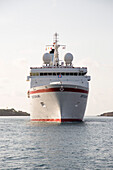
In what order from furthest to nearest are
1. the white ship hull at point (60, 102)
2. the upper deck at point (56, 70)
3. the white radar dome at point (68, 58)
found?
the white radar dome at point (68, 58), the upper deck at point (56, 70), the white ship hull at point (60, 102)

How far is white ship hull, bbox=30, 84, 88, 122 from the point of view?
158 ft

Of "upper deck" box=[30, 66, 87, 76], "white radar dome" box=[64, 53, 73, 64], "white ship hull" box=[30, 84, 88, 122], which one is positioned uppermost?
"white radar dome" box=[64, 53, 73, 64]

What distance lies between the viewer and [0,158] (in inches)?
869

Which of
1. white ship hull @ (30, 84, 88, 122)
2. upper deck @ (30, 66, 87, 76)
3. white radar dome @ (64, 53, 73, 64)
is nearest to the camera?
white ship hull @ (30, 84, 88, 122)

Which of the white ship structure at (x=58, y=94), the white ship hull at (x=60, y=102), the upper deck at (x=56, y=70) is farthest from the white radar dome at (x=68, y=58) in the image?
the white ship hull at (x=60, y=102)

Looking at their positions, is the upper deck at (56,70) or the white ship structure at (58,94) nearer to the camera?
the white ship structure at (58,94)

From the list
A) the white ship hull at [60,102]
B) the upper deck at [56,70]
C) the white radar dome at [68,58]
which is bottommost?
the white ship hull at [60,102]

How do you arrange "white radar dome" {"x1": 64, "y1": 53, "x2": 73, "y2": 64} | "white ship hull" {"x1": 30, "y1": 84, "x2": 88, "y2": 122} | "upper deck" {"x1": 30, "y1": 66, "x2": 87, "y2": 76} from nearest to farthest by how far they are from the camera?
"white ship hull" {"x1": 30, "y1": 84, "x2": 88, "y2": 122}, "upper deck" {"x1": 30, "y1": 66, "x2": 87, "y2": 76}, "white radar dome" {"x1": 64, "y1": 53, "x2": 73, "y2": 64}

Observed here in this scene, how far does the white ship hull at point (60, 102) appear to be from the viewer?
4806 centimetres

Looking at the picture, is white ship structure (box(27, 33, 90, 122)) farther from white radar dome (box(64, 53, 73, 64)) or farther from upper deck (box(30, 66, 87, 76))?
white radar dome (box(64, 53, 73, 64))

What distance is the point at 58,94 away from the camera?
48.0m

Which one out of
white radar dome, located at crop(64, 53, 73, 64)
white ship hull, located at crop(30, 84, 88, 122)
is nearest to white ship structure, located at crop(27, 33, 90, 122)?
white ship hull, located at crop(30, 84, 88, 122)

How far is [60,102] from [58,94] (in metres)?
1.18

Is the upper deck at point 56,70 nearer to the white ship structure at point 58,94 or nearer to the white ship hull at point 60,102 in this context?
the white ship structure at point 58,94
